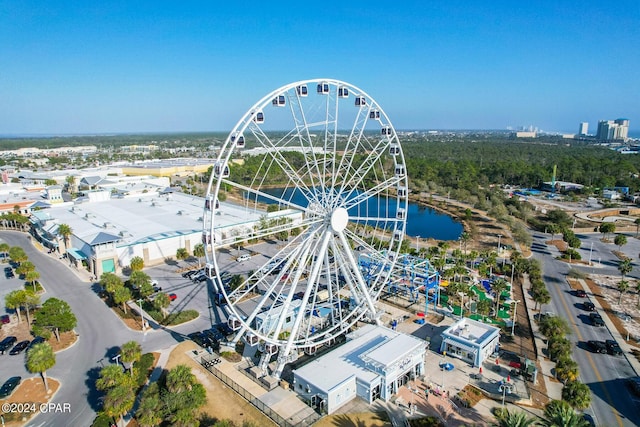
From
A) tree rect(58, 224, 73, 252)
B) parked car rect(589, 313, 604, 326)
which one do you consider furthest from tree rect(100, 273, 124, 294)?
parked car rect(589, 313, 604, 326)

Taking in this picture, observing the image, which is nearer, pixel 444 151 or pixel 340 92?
pixel 340 92

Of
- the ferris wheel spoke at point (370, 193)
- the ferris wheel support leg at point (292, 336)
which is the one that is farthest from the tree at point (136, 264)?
the ferris wheel spoke at point (370, 193)

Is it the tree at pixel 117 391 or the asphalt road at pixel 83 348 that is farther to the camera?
the asphalt road at pixel 83 348

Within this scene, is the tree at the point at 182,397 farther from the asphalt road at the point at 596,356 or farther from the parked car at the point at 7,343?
the asphalt road at the point at 596,356

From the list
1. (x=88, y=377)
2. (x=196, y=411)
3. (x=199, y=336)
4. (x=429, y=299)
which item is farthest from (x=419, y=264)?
(x=88, y=377)

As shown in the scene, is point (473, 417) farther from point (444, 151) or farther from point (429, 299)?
point (444, 151)

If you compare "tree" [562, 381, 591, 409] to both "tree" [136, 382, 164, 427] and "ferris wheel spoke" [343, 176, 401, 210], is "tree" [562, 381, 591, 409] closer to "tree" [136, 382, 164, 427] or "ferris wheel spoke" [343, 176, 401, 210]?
"ferris wheel spoke" [343, 176, 401, 210]
